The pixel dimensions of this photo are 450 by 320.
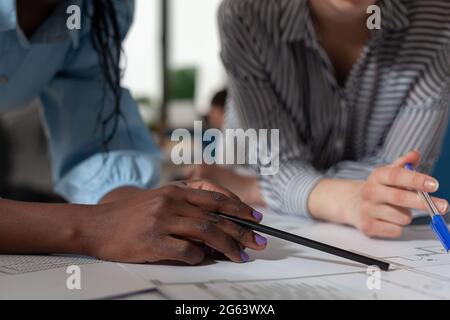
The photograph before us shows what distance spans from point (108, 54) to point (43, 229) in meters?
0.42

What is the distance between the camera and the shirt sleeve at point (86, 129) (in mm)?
922

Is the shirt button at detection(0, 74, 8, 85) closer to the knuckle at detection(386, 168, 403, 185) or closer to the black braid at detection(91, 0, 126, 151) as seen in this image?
the black braid at detection(91, 0, 126, 151)

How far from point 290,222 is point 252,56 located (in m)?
0.28

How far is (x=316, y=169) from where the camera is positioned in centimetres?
103

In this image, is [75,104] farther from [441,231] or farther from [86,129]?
[441,231]

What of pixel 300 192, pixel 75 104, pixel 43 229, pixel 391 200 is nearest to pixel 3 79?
pixel 75 104

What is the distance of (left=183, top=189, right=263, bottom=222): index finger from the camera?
0.58 m

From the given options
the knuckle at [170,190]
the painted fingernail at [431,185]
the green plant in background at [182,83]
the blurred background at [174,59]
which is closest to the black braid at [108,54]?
the knuckle at [170,190]

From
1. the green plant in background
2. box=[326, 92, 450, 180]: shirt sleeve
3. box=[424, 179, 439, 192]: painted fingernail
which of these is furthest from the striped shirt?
the green plant in background

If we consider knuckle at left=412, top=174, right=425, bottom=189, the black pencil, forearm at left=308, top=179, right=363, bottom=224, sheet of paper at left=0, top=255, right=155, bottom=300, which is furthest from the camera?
forearm at left=308, top=179, right=363, bottom=224

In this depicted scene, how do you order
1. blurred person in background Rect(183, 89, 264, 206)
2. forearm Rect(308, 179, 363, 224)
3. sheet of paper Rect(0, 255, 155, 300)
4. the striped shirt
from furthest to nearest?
blurred person in background Rect(183, 89, 264, 206), the striped shirt, forearm Rect(308, 179, 363, 224), sheet of paper Rect(0, 255, 155, 300)

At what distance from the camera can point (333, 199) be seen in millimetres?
821

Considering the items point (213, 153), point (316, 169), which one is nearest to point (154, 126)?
point (213, 153)
